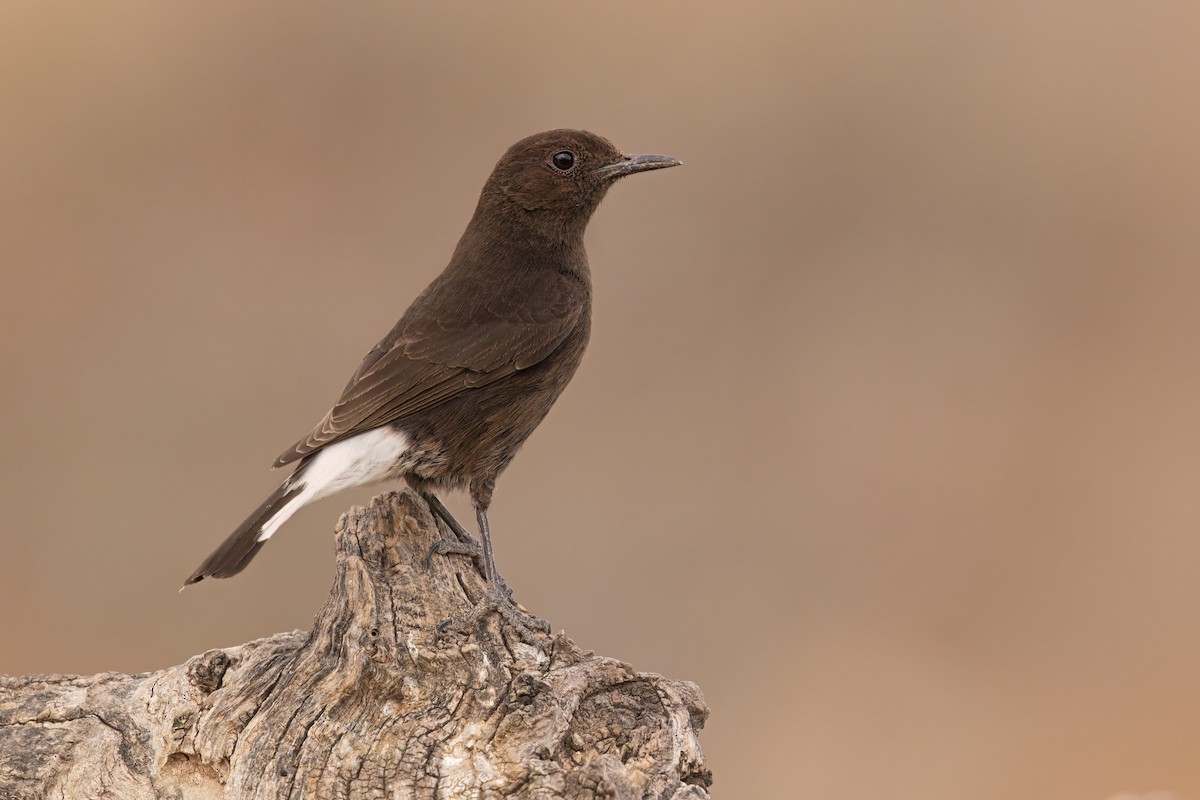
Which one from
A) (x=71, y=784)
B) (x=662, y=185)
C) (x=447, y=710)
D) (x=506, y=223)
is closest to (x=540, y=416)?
(x=506, y=223)

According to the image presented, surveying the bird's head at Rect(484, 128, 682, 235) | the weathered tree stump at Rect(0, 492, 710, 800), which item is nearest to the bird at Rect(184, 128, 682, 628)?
the bird's head at Rect(484, 128, 682, 235)

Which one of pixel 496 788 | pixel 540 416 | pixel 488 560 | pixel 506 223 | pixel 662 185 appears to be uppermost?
pixel 662 185

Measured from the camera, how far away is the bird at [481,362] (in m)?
5.75

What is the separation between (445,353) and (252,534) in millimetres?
1290

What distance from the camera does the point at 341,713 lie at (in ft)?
15.1

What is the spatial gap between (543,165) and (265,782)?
3575 mm

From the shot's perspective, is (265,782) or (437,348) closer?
(265,782)

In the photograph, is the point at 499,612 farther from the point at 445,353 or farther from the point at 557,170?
the point at 557,170

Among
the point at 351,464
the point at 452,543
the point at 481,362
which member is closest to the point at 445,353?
the point at 481,362

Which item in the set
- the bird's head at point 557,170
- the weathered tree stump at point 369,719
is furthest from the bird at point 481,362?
the weathered tree stump at point 369,719

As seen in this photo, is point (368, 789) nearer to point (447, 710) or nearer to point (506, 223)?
point (447, 710)

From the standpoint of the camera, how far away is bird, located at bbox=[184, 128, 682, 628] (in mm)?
5750

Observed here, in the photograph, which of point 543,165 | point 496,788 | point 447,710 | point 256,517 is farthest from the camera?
point 543,165

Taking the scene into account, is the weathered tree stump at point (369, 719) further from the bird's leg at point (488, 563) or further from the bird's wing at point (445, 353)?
the bird's wing at point (445, 353)
